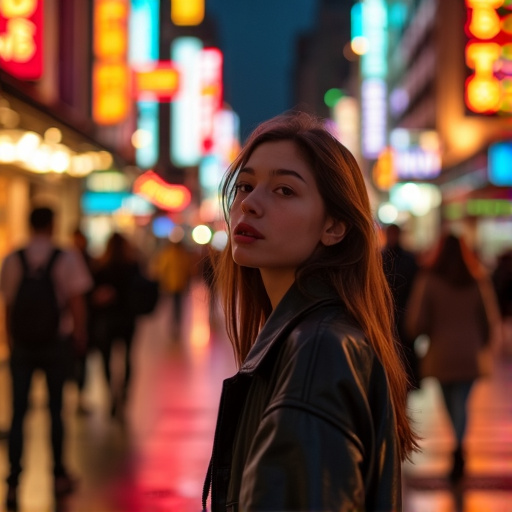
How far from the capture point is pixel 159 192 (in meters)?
45.9

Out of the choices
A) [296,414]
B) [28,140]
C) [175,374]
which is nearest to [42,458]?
[175,374]

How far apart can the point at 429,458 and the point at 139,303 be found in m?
4.26

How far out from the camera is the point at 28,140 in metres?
16.3

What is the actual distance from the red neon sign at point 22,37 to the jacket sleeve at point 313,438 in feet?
45.3

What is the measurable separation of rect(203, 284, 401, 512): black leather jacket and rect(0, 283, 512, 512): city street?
2825 millimetres

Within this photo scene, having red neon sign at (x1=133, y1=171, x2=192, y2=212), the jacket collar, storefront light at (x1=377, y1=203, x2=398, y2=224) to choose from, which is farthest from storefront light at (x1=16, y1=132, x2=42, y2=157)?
storefront light at (x1=377, y1=203, x2=398, y2=224)

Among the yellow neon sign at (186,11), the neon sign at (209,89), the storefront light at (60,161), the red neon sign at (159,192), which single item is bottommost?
the storefront light at (60,161)

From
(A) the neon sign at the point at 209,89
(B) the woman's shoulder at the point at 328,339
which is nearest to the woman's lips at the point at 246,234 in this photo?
(B) the woman's shoulder at the point at 328,339

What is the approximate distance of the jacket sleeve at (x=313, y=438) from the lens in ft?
5.75

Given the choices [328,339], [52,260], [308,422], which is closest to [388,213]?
[52,260]

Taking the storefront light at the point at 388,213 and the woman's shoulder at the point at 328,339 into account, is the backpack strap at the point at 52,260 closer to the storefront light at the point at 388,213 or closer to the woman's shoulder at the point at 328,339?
the woman's shoulder at the point at 328,339

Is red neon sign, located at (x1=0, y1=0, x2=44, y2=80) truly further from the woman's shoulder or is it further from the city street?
the woman's shoulder

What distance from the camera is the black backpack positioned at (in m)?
7.70

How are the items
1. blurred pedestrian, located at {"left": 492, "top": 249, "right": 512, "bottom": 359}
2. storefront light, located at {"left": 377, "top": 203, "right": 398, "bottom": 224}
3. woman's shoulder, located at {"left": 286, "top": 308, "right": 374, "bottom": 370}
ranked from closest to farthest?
woman's shoulder, located at {"left": 286, "top": 308, "right": 374, "bottom": 370} → blurred pedestrian, located at {"left": 492, "top": 249, "right": 512, "bottom": 359} → storefront light, located at {"left": 377, "top": 203, "right": 398, "bottom": 224}
